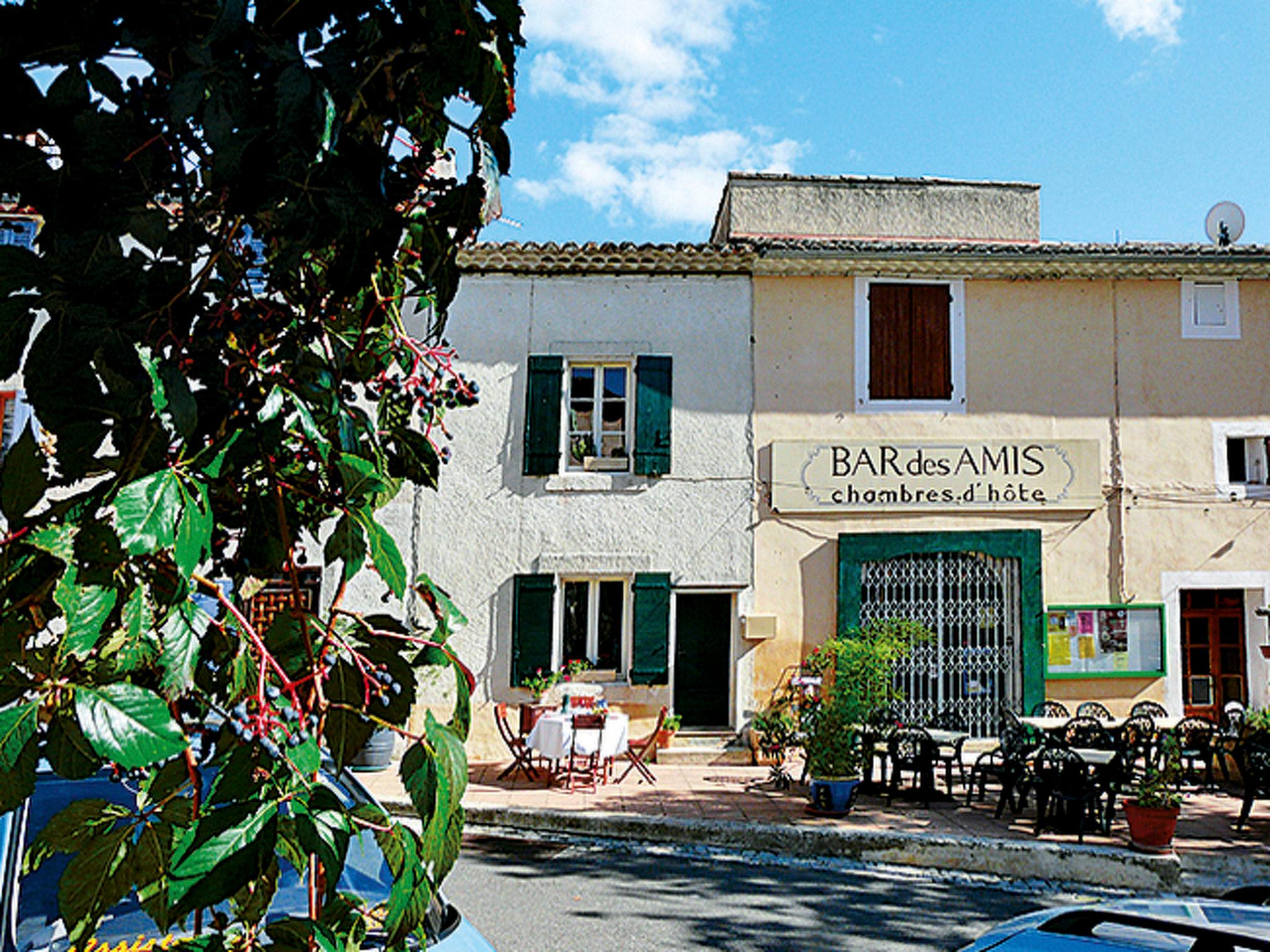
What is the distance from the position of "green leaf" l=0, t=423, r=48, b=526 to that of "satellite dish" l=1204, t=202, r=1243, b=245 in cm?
1699

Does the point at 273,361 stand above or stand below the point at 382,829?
above

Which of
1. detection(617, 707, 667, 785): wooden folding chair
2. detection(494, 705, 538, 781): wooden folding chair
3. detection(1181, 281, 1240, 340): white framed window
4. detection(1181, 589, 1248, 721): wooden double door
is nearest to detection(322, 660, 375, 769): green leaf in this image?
detection(494, 705, 538, 781): wooden folding chair

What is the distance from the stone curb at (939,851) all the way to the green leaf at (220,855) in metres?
7.19

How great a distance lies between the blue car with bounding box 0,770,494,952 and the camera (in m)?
2.37

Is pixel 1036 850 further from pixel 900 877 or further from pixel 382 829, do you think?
pixel 382 829

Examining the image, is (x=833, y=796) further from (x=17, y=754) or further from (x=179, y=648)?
(x=17, y=754)

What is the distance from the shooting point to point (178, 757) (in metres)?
1.13

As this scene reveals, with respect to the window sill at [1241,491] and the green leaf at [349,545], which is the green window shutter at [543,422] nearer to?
the window sill at [1241,491]

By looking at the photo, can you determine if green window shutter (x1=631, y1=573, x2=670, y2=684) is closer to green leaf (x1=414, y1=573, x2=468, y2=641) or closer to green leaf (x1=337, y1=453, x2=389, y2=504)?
green leaf (x1=414, y1=573, x2=468, y2=641)

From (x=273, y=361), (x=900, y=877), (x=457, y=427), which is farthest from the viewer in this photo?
(x=457, y=427)

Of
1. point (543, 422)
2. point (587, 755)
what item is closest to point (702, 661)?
point (587, 755)

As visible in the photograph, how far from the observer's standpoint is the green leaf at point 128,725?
0.95m

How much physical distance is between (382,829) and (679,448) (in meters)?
12.4

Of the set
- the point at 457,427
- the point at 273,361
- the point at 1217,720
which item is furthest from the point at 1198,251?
the point at 273,361
